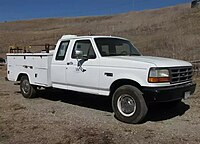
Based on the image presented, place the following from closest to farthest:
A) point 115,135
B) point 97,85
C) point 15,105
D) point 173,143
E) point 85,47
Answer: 1. point 173,143
2. point 115,135
3. point 97,85
4. point 85,47
5. point 15,105

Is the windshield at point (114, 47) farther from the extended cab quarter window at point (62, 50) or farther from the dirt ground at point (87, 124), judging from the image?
the dirt ground at point (87, 124)

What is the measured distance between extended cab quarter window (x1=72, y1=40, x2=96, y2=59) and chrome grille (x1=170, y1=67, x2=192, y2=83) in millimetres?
1951

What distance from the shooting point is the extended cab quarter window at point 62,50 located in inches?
322

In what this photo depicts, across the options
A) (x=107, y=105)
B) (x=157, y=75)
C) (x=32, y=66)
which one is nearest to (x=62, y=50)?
(x=32, y=66)

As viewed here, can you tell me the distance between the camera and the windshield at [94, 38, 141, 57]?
24.4 ft

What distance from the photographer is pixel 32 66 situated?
9.20m

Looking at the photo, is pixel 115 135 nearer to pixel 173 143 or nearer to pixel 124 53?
pixel 173 143

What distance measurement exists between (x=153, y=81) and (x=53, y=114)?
9.00 ft

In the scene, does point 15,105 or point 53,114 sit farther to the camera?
point 15,105

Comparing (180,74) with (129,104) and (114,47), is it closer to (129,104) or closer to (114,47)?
(129,104)

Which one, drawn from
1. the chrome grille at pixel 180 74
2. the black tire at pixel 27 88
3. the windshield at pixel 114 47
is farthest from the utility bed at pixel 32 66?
the chrome grille at pixel 180 74

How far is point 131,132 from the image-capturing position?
589 centimetres

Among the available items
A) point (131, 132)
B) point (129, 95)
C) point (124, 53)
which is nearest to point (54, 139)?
point (131, 132)

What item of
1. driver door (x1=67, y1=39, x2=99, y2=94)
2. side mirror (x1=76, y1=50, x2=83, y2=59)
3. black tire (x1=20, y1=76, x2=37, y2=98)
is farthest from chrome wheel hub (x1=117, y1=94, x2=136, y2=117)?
black tire (x1=20, y1=76, x2=37, y2=98)
